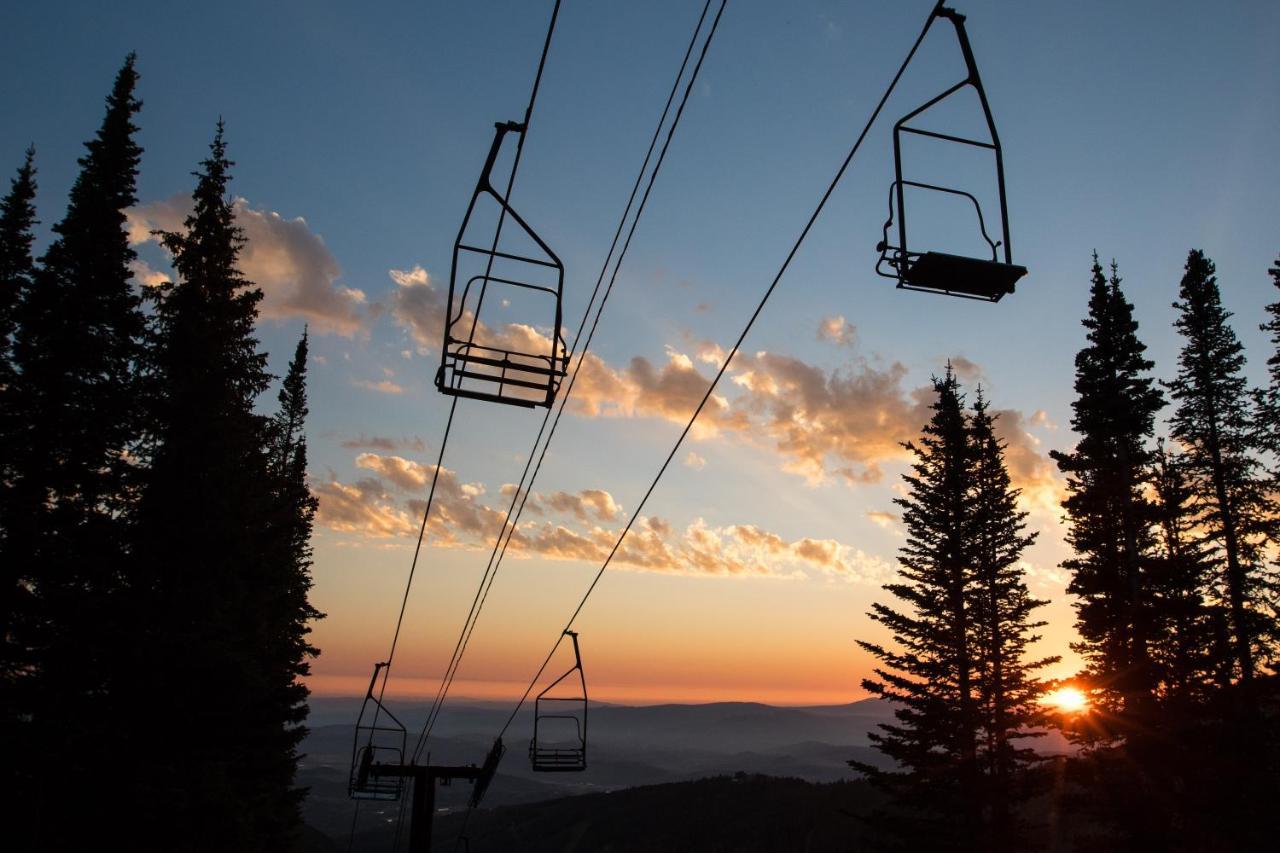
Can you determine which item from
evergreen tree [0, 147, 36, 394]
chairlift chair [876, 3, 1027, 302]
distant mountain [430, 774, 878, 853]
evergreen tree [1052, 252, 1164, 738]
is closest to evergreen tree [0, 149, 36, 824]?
evergreen tree [0, 147, 36, 394]

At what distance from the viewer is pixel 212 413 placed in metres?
22.7

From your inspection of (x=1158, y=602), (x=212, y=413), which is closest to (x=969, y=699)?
(x=1158, y=602)

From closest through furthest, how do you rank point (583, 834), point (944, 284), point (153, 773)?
1. point (944, 284)
2. point (153, 773)
3. point (583, 834)

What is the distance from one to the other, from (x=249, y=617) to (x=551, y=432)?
54.1 feet

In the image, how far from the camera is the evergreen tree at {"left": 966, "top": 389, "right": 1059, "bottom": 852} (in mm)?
30125

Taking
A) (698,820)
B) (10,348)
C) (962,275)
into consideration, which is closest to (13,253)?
(10,348)

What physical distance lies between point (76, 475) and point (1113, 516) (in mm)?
35953

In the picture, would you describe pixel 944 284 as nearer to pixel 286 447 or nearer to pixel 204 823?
pixel 204 823

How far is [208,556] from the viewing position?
2194 cm

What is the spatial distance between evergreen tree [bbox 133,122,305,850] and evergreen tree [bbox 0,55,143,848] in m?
0.89

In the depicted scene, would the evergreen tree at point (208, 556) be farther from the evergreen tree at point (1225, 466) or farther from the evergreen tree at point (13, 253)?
the evergreen tree at point (1225, 466)

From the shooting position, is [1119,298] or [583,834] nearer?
[1119,298]

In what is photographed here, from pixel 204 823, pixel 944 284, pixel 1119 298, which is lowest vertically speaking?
pixel 204 823

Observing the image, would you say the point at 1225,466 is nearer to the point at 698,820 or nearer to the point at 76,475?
the point at 76,475
